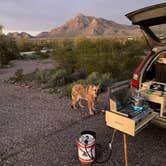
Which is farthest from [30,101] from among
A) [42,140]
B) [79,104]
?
[42,140]

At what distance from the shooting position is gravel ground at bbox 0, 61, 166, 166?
10.7 feet

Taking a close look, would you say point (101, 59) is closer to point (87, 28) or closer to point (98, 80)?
point (98, 80)

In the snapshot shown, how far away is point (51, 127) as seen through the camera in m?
4.43

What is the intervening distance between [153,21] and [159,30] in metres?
0.47

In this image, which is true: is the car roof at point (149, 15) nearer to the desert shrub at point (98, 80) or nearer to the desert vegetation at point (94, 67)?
the desert shrub at point (98, 80)

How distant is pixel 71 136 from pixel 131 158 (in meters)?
1.24

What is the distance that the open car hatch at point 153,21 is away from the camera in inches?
123

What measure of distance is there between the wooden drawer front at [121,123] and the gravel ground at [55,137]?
0.87m

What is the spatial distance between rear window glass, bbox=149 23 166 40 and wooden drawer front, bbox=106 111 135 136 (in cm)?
221

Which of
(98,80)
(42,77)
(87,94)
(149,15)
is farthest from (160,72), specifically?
(42,77)

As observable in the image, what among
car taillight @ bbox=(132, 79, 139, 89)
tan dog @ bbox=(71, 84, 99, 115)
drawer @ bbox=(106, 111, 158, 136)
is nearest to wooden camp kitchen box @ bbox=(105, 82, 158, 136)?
drawer @ bbox=(106, 111, 158, 136)

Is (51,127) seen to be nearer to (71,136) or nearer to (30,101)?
(71,136)

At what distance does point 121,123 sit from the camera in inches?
98.5

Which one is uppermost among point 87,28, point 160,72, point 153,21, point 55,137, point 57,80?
point 87,28
